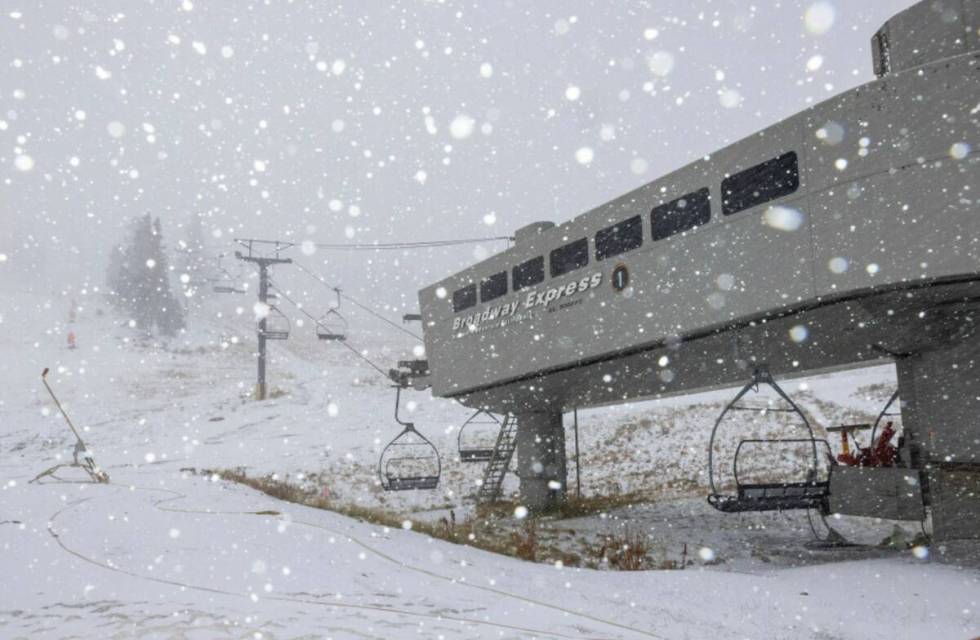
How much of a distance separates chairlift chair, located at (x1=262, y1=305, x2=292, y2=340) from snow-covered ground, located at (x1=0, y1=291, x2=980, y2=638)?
11.4 m

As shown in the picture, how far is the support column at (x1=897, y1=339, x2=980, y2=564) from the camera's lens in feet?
38.1

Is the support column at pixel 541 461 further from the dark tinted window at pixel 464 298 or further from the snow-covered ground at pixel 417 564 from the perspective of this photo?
the dark tinted window at pixel 464 298

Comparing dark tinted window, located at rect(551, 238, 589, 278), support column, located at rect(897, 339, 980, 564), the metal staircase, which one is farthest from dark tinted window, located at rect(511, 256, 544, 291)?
the metal staircase

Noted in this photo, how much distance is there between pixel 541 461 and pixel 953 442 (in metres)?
11.7

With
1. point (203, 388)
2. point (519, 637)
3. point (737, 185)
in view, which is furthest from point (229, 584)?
point (203, 388)

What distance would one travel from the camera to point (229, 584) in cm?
725

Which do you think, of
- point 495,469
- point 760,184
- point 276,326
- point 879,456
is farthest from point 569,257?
point 276,326

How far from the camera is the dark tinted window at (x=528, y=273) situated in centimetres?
1616

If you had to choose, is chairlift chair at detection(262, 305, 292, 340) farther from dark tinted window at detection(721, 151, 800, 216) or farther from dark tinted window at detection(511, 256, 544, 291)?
dark tinted window at detection(721, 151, 800, 216)

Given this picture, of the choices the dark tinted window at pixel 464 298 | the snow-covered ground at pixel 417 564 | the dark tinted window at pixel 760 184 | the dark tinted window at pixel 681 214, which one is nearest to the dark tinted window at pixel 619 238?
the dark tinted window at pixel 681 214

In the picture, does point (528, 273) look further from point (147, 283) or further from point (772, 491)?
point (147, 283)

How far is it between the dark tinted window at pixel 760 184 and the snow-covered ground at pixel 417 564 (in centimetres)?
565

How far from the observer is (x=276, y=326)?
148ft

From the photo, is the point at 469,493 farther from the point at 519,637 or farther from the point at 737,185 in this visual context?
the point at 519,637
